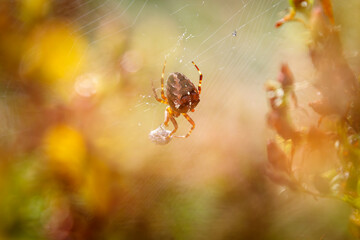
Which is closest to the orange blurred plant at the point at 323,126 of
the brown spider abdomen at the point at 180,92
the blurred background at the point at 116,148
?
the blurred background at the point at 116,148

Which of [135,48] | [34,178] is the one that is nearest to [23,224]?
[34,178]

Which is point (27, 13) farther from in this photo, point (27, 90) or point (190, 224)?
point (190, 224)

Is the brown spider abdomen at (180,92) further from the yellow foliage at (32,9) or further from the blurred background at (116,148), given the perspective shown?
the yellow foliage at (32,9)

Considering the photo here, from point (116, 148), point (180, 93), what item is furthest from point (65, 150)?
point (180, 93)

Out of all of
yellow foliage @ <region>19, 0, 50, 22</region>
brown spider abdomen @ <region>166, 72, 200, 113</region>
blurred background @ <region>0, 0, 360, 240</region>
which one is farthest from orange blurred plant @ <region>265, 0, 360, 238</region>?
yellow foliage @ <region>19, 0, 50, 22</region>

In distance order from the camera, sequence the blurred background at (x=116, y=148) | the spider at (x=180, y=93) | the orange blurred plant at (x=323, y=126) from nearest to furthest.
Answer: the orange blurred plant at (x=323, y=126) < the blurred background at (x=116, y=148) < the spider at (x=180, y=93)

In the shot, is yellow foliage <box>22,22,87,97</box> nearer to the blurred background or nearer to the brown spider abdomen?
the blurred background
